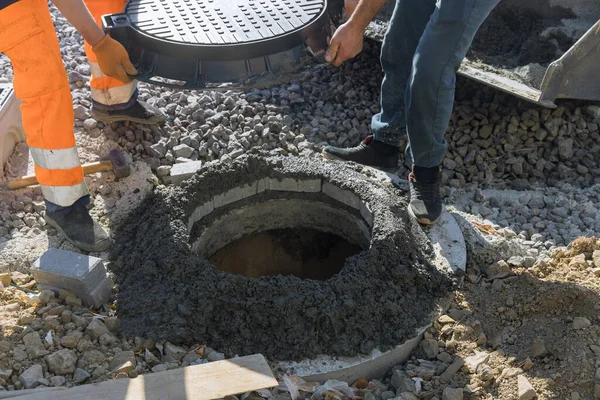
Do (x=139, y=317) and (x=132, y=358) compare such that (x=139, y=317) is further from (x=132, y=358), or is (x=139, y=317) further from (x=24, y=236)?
(x=24, y=236)

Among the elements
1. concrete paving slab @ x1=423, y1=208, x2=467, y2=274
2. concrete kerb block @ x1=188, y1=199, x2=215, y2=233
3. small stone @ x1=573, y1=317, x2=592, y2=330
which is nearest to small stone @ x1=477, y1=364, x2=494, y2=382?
small stone @ x1=573, y1=317, x2=592, y2=330

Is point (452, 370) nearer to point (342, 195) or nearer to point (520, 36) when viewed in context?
point (342, 195)

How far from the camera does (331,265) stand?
12.9ft

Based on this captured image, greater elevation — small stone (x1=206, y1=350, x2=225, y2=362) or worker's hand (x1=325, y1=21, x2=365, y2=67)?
worker's hand (x1=325, y1=21, x2=365, y2=67)

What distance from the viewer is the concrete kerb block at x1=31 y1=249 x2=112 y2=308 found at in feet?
9.08

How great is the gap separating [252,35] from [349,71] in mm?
2300

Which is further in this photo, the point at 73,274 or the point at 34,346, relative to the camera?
the point at 73,274

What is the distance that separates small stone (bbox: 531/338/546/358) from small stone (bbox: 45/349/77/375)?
193 cm

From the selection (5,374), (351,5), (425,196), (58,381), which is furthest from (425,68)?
(5,374)

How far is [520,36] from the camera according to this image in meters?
→ 5.09

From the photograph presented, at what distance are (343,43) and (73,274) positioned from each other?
5.35ft

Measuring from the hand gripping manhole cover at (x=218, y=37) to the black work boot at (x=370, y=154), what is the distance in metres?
1.00

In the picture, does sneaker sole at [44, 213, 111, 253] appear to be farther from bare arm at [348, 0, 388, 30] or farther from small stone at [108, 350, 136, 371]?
bare arm at [348, 0, 388, 30]

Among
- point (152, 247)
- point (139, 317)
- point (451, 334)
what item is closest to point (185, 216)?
point (152, 247)
